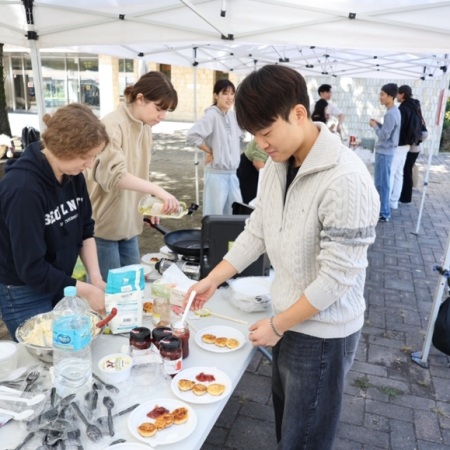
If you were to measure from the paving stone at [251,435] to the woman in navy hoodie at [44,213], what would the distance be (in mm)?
1190

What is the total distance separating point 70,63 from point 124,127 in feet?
61.7

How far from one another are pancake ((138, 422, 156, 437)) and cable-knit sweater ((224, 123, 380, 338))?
56cm

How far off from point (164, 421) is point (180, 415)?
0.17ft

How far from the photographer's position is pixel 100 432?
119 cm

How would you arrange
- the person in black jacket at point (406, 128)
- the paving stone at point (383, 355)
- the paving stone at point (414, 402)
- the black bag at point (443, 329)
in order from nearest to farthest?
the paving stone at point (414, 402), the black bag at point (443, 329), the paving stone at point (383, 355), the person in black jacket at point (406, 128)

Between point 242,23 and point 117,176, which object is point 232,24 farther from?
point 117,176

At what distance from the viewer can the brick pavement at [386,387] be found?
2355 mm

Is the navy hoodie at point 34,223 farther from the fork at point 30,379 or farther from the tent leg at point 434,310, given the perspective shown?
the tent leg at point 434,310

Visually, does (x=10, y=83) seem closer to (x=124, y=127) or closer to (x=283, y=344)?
(x=124, y=127)

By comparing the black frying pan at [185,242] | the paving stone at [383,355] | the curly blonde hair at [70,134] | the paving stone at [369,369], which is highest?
the curly blonde hair at [70,134]

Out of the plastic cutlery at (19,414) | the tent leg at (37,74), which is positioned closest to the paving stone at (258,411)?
the plastic cutlery at (19,414)

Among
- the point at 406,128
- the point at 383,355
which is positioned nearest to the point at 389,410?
the point at 383,355

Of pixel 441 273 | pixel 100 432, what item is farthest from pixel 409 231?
pixel 100 432

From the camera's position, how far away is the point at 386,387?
9.22ft
